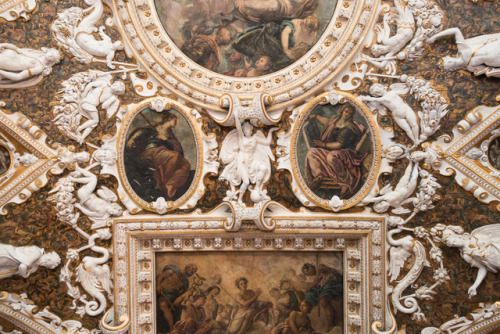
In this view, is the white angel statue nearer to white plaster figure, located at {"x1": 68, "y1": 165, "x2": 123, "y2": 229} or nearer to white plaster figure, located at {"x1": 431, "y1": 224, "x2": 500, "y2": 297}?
white plaster figure, located at {"x1": 68, "y1": 165, "x2": 123, "y2": 229}

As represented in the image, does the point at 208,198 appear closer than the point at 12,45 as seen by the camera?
No

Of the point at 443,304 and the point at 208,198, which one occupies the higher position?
the point at 208,198

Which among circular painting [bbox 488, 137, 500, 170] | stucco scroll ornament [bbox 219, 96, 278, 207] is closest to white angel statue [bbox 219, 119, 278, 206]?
stucco scroll ornament [bbox 219, 96, 278, 207]

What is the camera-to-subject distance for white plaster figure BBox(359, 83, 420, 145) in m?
8.62

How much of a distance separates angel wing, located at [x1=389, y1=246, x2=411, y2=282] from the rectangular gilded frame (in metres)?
0.17

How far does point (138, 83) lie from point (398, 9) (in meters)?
5.30

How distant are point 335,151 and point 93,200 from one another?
193 inches

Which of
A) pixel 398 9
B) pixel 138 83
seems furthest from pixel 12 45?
pixel 398 9

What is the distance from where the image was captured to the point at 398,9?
8625mm

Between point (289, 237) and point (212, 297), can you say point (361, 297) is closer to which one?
point (289, 237)

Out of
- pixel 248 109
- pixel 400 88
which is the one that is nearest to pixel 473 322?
pixel 400 88

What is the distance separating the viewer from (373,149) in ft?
29.0

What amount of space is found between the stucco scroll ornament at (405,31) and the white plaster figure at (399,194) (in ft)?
6.55

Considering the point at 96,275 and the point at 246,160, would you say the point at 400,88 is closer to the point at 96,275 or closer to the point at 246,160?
the point at 246,160
